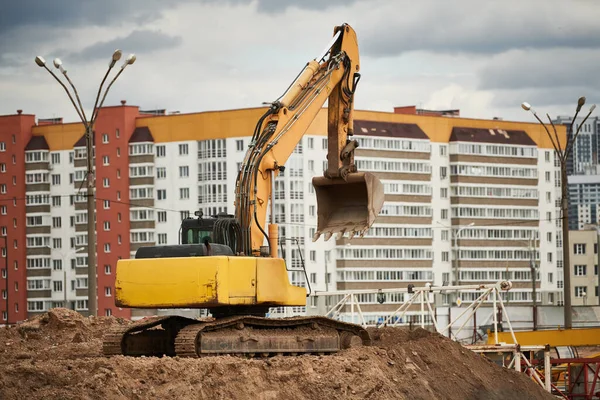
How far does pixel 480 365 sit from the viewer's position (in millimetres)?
33250

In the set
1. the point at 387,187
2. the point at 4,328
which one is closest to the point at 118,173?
the point at 387,187

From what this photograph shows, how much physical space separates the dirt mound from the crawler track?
2.17 feet

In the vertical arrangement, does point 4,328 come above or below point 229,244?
A: below

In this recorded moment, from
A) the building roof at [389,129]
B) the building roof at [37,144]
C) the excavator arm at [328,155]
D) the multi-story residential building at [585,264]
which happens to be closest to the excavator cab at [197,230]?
the excavator arm at [328,155]

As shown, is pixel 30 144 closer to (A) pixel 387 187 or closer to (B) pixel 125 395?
(A) pixel 387 187

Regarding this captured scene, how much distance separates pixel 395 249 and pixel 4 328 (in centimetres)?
10857

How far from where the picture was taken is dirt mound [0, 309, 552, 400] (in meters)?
24.5

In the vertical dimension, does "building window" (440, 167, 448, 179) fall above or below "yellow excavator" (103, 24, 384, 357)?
above

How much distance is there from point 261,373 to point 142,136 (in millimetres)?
117030

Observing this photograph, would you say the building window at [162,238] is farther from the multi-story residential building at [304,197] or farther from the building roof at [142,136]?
the building roof at [142,136]

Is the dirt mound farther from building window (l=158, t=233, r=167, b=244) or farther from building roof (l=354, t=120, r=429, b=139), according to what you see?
building window (l=158, t=233, r=167, b=244)

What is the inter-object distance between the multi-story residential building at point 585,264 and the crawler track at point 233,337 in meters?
138

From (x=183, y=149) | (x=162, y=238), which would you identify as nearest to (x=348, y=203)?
(x=183, y=149)

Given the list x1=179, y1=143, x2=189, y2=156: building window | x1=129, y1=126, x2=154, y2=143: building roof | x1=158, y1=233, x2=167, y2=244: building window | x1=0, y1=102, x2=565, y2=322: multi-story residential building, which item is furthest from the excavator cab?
x1=158, y1=233, x2=167, y2=244: building window
